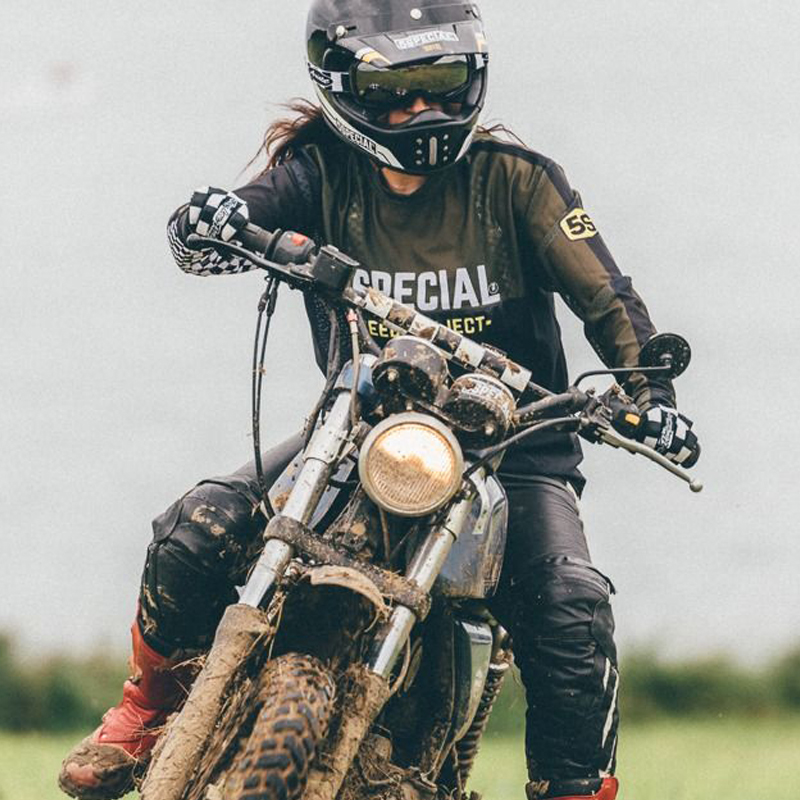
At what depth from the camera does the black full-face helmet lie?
4.90 meters

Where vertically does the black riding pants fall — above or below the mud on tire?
above

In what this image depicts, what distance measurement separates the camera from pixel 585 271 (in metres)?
5.08

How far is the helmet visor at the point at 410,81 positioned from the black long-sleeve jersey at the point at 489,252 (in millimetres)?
293

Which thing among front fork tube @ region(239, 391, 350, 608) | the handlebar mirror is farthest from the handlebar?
front fork tube @ region(239, 391, 350, 608)

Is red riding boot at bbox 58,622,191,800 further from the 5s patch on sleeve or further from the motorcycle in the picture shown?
the 5s patch on sleeve

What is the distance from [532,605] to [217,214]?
1.08 metres

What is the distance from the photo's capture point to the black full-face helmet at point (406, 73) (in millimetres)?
4898

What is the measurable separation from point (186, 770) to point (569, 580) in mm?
1104

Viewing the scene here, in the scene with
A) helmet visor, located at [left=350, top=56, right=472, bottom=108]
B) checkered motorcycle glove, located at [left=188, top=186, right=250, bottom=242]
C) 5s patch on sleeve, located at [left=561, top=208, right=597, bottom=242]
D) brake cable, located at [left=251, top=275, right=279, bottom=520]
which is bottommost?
brake cable, located at [left=251, top=275, right=279, bottom=520]

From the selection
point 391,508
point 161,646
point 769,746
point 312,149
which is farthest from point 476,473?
point 769,746

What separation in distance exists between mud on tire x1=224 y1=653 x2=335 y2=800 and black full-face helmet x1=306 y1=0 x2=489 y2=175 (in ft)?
4.81

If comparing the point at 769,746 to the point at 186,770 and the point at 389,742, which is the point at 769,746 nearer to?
the point at 389,742

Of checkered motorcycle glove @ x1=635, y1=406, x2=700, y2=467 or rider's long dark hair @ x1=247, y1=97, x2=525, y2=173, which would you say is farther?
rider's long dark hair @ x1=247, y1=97, x2=525, y2=173

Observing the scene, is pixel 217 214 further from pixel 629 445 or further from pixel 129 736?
pixel 129 736
